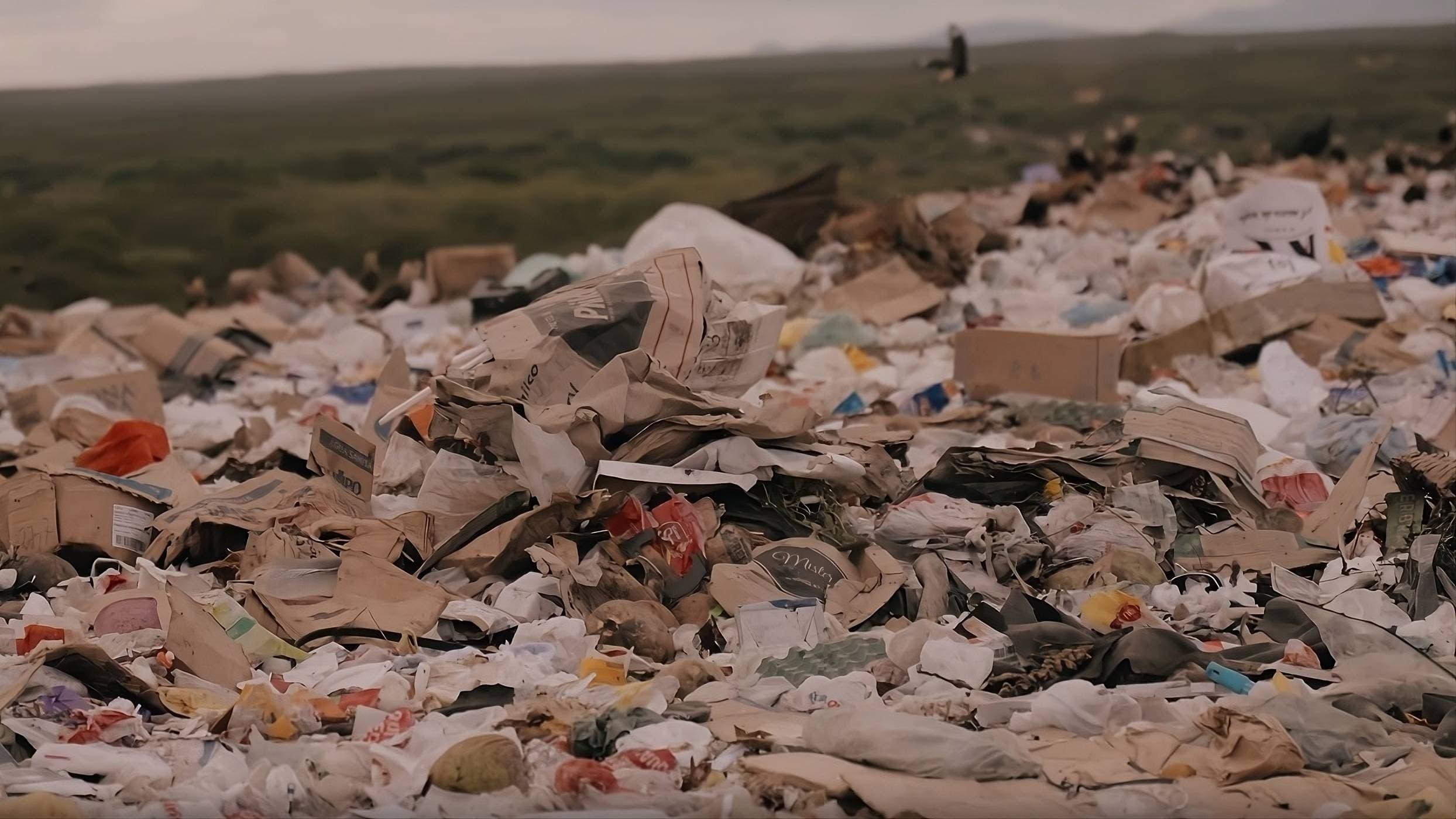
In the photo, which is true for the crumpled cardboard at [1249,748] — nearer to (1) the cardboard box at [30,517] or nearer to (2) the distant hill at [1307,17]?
(1) the cardboard box at [30,517]

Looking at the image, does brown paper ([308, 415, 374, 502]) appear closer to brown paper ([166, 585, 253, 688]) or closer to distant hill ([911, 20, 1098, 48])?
brown paper ([166, 585, 253, 688])

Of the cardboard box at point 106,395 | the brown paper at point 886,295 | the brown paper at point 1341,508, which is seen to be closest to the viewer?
the brown paper at point 1341,508

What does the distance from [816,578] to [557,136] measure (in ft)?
26.2

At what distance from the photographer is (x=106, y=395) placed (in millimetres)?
4309

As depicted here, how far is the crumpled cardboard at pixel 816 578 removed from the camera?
7.90 ft

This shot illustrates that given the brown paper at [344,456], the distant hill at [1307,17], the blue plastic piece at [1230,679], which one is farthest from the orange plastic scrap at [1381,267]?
the distant hill at [1307,17]

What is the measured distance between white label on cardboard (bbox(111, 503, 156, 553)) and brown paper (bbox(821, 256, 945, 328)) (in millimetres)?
2886

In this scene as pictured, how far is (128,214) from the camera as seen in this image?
8.84 m

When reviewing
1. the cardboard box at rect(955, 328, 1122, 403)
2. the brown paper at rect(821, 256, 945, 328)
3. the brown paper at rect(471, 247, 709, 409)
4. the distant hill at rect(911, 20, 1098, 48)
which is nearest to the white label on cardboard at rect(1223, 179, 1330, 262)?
the cardboard box at rect(955, 328, 1122, 403)

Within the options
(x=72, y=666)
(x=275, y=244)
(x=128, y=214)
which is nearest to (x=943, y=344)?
(x=72, y=666)

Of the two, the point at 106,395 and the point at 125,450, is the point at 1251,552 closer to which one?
the point at 125,450

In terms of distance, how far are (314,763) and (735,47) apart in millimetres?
8645

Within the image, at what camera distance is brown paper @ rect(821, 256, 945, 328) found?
5230 millimetres

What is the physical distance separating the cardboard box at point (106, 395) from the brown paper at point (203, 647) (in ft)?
7.30
